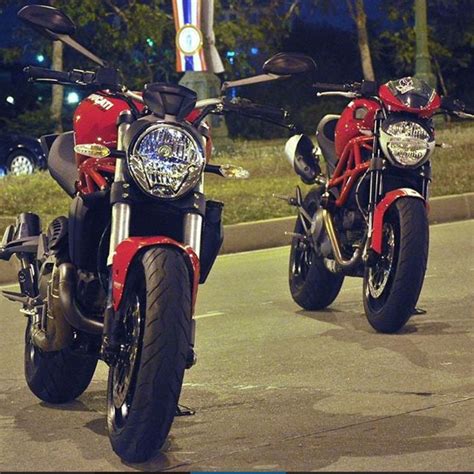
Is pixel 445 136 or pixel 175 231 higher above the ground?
pixel 175 231

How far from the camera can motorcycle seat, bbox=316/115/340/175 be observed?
384 inches

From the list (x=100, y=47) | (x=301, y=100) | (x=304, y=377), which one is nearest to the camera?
(x=304, y=377)

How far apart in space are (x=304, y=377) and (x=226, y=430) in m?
1.19

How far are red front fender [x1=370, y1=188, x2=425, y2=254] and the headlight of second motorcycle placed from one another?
17cm

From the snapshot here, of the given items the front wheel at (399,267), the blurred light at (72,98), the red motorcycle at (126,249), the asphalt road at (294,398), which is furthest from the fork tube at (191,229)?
the blurred light at (72,98)

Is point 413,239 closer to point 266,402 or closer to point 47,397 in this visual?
point 266,402

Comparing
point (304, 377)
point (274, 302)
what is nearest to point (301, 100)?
point (274, 302)

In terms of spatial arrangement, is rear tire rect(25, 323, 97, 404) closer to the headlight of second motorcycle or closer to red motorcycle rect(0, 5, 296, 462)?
red motorcycle rect(0, 5, 296, 462)

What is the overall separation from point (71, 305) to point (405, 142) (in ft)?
9.24

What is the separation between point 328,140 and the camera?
9859mm

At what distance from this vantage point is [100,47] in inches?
1273

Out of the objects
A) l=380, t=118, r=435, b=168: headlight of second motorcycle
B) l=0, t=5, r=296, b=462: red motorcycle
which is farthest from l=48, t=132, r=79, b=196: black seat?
l=380, t=118, r=435, b=168: headlight of second motorcycle

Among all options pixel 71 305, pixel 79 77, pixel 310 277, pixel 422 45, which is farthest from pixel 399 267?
pixel 422 45

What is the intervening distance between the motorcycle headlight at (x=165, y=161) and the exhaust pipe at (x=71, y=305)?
2.11 feet
